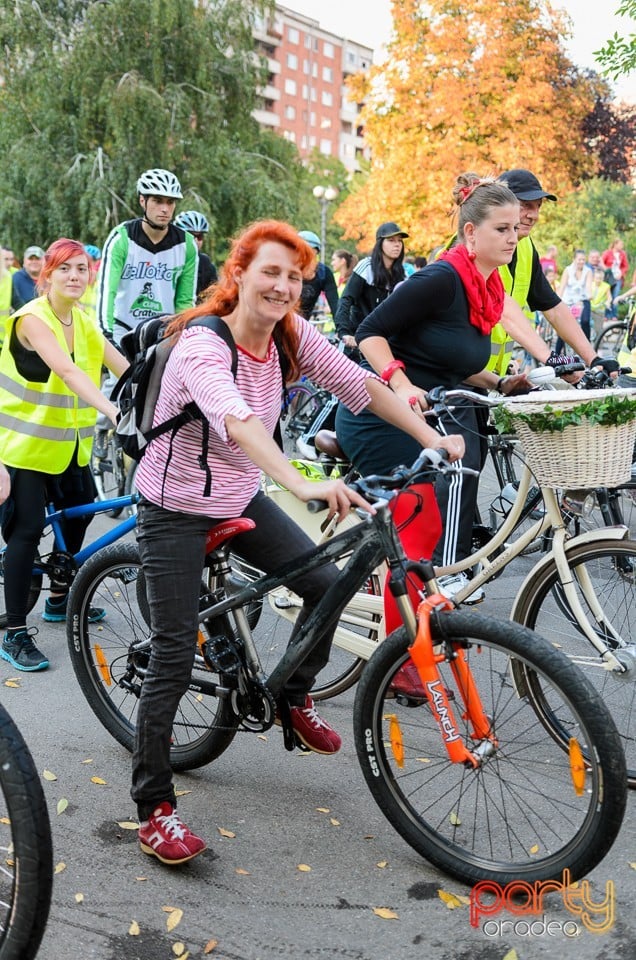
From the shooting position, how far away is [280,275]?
3.07 m

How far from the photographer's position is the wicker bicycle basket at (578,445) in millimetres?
3334

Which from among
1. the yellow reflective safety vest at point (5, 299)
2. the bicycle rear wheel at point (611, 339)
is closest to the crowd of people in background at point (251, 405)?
the yellow reflective safety vest at point (5, 299)

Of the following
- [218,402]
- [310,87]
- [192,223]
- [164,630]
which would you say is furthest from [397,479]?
[310,87]

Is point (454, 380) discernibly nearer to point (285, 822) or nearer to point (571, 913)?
point (285, 822)

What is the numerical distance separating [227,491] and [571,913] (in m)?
1.58

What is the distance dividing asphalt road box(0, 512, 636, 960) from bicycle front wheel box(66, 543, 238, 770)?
0.47 feet

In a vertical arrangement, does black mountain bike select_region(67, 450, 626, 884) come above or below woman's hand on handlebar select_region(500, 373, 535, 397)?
below

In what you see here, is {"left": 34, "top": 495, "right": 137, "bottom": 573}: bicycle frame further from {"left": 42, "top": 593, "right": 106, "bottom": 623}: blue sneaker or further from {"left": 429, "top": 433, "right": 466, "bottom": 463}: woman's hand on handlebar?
{"left": 429, "top": 433, "right": 466, "bottom": 463}: woman's hand on handlebar

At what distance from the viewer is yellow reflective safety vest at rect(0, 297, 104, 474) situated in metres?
4.93

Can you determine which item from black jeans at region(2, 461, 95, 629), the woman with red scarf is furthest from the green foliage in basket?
black jeans at region(2, 461, 95, 629)

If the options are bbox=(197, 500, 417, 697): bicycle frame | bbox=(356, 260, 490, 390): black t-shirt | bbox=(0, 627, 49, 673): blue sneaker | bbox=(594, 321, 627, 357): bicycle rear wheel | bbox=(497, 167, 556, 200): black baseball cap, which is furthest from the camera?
bbox=(594, 321, 627, 357): bicycle rear wheel

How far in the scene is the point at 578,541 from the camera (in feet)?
11.6

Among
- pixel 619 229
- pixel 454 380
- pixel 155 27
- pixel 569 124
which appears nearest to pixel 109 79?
pixel 155 27

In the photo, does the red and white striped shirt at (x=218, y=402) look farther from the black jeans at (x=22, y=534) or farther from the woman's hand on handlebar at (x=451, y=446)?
the black jeans at (x=22, y=534)
